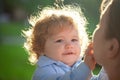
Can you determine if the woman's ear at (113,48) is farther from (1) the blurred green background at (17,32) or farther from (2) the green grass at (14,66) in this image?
(2) the green grass at (14,66)

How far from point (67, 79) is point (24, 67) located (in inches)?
246

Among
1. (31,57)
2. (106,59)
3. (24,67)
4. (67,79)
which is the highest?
(24,67)

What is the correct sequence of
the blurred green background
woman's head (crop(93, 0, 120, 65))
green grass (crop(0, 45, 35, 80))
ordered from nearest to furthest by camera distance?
woman's head (crop(93, 0, 120, 65)), the blurred green background, green grass (crop(0, 45, 35, 80))

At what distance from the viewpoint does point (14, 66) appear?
8539 mm

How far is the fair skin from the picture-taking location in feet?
5.69

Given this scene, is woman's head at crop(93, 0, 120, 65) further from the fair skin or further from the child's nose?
the child's nose

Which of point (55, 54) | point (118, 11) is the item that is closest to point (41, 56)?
point (55, 54)

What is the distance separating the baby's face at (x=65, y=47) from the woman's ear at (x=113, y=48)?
58 cm

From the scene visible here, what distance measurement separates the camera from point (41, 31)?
2453 mm

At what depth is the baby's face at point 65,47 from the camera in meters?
2.32

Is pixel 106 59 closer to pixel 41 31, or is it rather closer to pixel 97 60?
pixel 97 60

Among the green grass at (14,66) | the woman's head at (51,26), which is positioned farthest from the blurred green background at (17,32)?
the woman's head at (51,26)

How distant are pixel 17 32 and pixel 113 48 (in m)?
13.8

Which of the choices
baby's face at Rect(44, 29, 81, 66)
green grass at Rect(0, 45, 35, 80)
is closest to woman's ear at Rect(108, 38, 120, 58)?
baby's face at Rect(44, 29, 81, 66)
